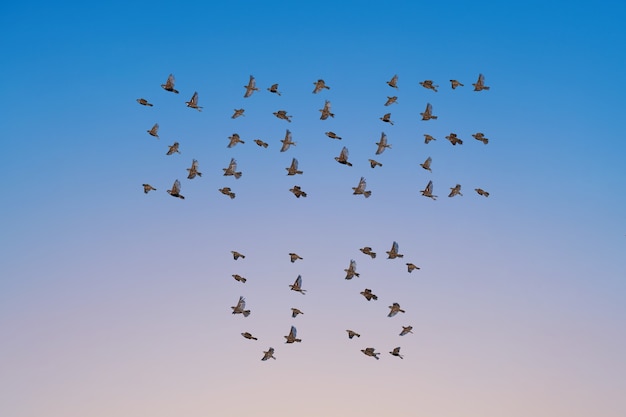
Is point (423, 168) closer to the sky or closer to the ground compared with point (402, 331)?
closer to the sky

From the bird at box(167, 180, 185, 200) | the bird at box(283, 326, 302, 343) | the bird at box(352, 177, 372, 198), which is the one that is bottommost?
the bird at box(283, 326, 302, 343)

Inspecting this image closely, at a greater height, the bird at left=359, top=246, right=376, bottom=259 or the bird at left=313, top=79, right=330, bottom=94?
the bird at left=313, top=79, right=330, bottom=94

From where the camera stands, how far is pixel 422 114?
98500 mm

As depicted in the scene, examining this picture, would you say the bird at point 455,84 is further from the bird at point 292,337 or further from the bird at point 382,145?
the bird at point 292,337

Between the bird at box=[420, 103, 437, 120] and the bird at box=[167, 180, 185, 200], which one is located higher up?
the bird at box=[420, 103, 437, 120]

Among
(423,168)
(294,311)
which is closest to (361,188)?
(423,168)

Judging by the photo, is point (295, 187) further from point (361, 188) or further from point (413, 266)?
point (413, 266)

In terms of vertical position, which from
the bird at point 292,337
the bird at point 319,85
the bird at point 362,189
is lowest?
the bird at point 292,337

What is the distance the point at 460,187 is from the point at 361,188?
9535mm

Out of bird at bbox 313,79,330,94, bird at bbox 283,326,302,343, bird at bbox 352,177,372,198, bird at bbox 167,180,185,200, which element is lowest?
bird at bbox 283,326,302,343

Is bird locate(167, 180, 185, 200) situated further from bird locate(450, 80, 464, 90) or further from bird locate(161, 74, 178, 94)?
bird locate(450, 80, 464, 90)

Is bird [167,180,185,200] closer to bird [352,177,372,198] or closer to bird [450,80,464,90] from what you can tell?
bird [352,177,372,198]

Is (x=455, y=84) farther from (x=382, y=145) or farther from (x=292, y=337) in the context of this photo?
(x=292, y=337)

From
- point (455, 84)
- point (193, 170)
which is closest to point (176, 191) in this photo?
point (193, 170)
